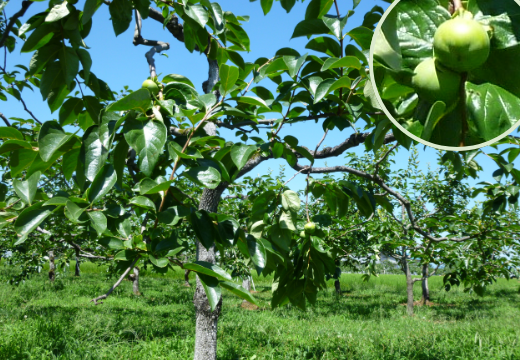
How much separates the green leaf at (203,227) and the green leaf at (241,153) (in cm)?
20

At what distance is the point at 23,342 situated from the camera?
4.15 m

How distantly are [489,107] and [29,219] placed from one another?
104cm

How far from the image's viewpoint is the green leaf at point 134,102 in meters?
0.85

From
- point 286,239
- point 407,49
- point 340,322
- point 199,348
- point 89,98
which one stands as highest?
point 89,98

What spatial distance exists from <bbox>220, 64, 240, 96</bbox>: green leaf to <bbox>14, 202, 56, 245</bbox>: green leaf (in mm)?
582

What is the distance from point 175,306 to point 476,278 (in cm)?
564

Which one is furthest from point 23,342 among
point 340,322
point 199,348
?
point 340,322

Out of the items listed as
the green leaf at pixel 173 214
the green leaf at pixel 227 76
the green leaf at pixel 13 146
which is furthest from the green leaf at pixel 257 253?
the green leaf at pixel 13 146

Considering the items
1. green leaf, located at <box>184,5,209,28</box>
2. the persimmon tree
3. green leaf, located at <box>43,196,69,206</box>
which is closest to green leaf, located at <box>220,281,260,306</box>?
the persimmon tree

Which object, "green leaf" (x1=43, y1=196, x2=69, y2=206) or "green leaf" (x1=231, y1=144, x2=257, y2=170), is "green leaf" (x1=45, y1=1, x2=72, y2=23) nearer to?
"green leaf" (x1=43, y1=196, x2=69, y2=206)

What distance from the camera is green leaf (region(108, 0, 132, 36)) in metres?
1.09

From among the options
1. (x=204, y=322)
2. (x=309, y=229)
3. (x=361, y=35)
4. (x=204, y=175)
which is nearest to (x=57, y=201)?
(x=204, y=175)

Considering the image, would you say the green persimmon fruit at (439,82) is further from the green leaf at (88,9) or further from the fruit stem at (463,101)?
the green leaf at (88,9)

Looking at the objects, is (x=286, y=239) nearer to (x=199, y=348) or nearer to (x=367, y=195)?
(x=367, y=195)
